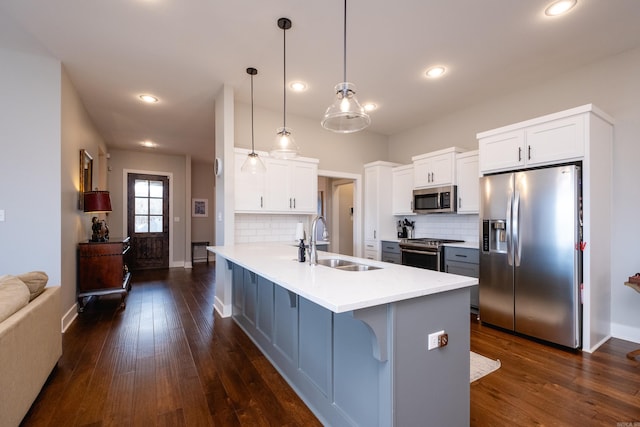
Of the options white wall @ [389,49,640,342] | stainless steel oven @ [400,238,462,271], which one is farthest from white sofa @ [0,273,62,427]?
white wall @ [389,49,640,342]

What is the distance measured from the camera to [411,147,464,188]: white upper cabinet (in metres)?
4.15

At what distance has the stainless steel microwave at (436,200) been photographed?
414 centimetres

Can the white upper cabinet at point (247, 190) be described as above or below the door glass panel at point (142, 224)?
above

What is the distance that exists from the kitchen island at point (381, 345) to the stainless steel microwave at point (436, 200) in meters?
2.55

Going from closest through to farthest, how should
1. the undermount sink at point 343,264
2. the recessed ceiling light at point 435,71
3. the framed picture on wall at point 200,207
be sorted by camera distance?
the undermount sink at point 343,264, the recessed ceiling light at point 435,71, the framed picture on wall at point 200,207

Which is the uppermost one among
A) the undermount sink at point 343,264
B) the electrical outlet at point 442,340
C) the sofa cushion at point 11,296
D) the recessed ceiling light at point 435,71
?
the recessed ceiling light at point 435,71

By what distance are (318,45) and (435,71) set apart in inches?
55.0

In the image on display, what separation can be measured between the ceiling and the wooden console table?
6.63 feet

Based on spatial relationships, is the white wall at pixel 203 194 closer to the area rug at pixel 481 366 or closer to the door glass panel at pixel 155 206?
the door glass panel at pixel 155 206

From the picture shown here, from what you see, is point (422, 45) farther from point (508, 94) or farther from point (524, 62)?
point (508, 94)

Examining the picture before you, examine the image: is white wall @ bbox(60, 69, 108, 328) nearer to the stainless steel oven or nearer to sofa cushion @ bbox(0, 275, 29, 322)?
sofa cushion @ bbox(0, 275, 29, 322)

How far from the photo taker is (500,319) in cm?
318

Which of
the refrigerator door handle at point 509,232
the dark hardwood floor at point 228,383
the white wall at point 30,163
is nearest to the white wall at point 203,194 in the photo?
the dark hardwood floor at point 228,383

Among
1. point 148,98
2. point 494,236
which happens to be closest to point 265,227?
point 148,98
